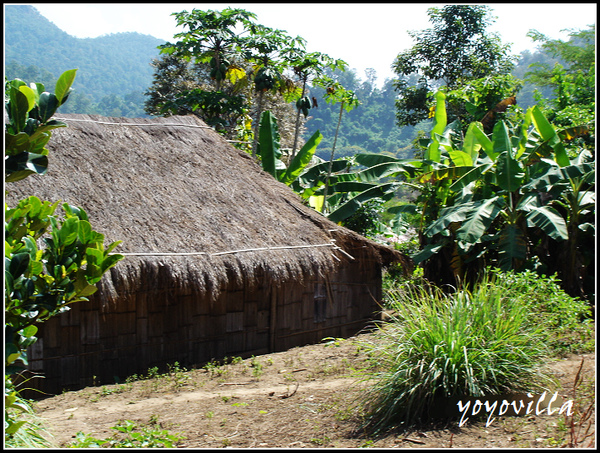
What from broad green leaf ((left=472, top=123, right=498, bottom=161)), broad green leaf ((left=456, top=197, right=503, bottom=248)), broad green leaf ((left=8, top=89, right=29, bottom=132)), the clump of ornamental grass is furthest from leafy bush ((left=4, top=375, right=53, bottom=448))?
broad green leaf ((left=472, top=123, right=498, bottom=161))

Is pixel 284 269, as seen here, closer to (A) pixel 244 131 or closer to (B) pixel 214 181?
(B) pixel 214 181

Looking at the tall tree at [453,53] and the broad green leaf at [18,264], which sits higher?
the tall tree at [453,53]

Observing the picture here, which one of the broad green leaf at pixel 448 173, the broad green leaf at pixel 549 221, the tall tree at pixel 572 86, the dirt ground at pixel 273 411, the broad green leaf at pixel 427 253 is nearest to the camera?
the dirt ground at pixel 273 411

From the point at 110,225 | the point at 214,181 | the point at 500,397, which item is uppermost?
the point at 214,181

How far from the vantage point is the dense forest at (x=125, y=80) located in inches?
2111

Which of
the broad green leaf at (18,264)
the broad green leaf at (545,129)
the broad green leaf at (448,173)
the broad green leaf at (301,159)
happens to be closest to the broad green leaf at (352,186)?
the broad green leaf at (301,159)

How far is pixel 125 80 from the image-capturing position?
104m

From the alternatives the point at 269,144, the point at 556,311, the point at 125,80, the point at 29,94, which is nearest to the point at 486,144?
the point at 556,311

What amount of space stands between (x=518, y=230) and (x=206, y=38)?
8.68m

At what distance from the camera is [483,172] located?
32.6ft

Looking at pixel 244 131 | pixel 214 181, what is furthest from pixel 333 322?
pixel 244 131

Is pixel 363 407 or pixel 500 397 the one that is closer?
pixel 500 397

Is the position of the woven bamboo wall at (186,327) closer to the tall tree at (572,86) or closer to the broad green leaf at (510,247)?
the broad green leaf at (510,247)

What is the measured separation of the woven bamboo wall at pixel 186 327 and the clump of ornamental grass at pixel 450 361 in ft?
11.8
